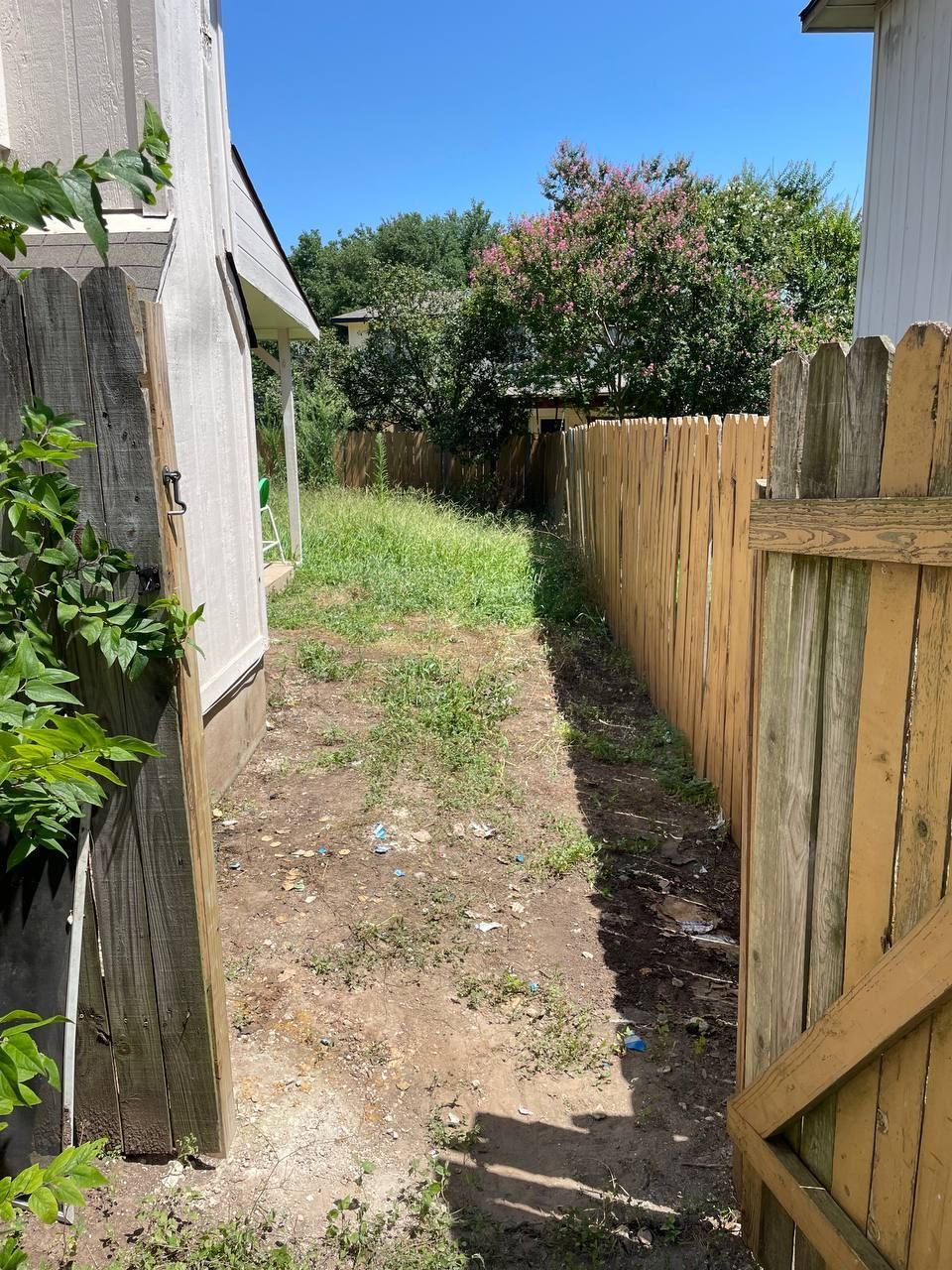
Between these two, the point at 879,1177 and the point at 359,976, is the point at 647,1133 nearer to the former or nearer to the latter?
the point at 879,1177

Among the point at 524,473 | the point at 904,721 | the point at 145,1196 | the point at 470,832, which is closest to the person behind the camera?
the point at 904,721

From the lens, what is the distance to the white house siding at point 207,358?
12.7 feet

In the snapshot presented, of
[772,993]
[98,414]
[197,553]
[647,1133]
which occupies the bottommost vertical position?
[647,1133]

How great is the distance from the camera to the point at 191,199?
13.3 feet

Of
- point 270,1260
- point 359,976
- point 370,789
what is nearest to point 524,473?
point 370,789

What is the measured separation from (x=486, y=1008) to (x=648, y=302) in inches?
578

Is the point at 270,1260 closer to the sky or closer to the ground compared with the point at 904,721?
closer to the ground

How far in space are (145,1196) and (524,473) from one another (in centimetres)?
1751

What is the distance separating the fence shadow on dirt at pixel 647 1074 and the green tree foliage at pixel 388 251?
44339 millimetres

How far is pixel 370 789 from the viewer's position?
4.59m

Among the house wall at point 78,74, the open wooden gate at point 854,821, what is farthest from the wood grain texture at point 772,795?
the house wall at point 78,74

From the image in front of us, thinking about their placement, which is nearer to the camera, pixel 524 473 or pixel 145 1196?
pixel 145 1196

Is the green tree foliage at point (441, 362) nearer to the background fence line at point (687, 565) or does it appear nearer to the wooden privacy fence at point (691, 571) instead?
the background fence line at point (687, 565)

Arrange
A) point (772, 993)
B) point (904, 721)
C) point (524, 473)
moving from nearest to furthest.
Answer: point (904, 721) < point (772, 993) < point (524, 473)
